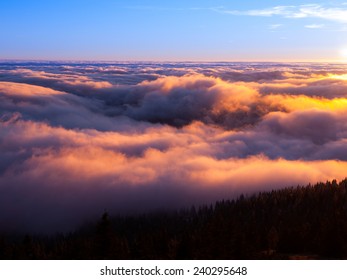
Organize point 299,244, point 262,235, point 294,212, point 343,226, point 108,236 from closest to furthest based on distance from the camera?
point 108,236, point 343,226, point 299,244, point 262,235, point 294,212

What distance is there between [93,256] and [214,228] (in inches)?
952

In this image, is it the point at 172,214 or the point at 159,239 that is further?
the point at 172,214

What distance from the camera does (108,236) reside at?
2653 inches

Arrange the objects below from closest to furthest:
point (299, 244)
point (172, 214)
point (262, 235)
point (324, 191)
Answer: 1. point (299, 244)
2. point (262, 235)
3. point (324, 191)
4. point (172, 214)

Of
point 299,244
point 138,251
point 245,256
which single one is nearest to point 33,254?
point 138,251

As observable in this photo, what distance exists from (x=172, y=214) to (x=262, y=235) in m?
95.8

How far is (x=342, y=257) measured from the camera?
7088 centimetres

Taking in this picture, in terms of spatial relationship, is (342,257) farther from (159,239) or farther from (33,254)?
(33,254)

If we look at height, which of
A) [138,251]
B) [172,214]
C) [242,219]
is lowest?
[172,214]

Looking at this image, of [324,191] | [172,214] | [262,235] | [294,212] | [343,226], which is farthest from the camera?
[172,214]

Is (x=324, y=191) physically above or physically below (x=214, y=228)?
below

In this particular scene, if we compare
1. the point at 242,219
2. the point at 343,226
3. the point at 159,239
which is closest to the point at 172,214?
the point at 242,219

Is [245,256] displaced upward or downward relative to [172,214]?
upward

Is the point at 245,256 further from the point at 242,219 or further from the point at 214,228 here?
the point at 242,219
